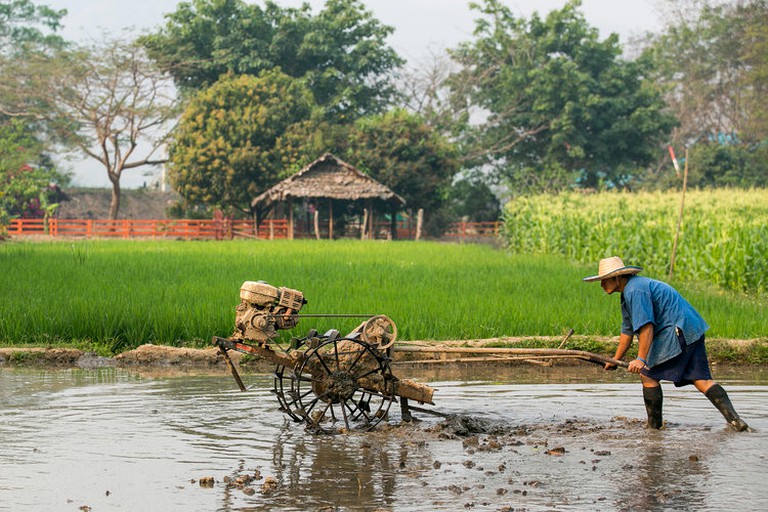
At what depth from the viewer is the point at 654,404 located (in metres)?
7.62

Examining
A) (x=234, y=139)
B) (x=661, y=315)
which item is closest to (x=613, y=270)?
(x=661, y=315)

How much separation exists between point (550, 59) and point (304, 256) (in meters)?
30.4

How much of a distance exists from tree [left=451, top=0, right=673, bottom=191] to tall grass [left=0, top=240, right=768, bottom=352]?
108 feet

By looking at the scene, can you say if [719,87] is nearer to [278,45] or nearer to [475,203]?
[475,203]

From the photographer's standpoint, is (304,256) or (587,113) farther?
(587,113)

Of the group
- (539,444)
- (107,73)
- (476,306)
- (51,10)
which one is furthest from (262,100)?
(539,444)

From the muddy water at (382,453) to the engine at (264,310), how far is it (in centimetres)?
70

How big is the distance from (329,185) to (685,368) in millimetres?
38545

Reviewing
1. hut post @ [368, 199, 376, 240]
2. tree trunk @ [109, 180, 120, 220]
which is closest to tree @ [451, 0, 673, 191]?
hut post @ [368, 199, 376, 240]

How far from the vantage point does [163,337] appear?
11.6 meters

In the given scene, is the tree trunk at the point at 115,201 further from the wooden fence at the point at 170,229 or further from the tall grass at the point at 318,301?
the tall grass at the point at 318,301

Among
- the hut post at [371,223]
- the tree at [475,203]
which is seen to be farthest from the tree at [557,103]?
the hut post at [371,223]

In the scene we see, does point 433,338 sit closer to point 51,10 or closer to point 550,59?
point 550,59

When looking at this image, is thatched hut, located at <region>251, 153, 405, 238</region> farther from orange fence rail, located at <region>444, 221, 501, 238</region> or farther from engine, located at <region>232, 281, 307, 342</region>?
engine, located at <region>232, 281, 307, 342</region>
